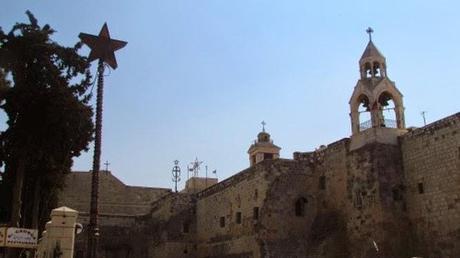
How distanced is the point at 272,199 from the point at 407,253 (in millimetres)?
7334

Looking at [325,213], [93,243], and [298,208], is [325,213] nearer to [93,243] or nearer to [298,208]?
[298,208]

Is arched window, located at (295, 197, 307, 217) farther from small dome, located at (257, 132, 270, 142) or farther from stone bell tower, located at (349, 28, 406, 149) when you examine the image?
small dome, located at (257, 132, 270, 142)

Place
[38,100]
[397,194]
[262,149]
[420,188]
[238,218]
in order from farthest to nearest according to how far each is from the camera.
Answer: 1. [262,149]
2. [238,218]
3. [397,194]
4. [420,188]
5. [38,100]

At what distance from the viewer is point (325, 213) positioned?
1092 inches

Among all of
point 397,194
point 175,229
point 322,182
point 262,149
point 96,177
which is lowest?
point 96,177

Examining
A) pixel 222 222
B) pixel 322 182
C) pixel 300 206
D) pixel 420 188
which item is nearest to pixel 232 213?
pixel 222 222

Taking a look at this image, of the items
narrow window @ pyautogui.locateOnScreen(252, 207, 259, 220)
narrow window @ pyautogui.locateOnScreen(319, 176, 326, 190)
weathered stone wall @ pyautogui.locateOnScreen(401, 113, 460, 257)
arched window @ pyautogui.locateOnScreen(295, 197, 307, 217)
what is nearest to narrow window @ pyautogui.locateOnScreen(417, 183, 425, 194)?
weathered stone wall @ pyautogui.locateOnScreen(401, 113, 460, 257)

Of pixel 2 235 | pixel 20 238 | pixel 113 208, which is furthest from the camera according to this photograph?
pixel 113 208

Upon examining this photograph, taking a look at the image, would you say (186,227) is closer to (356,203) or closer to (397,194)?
(356,203)

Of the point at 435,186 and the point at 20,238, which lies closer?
the point at 20,238

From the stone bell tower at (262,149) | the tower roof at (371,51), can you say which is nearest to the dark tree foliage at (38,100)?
the tower roof at (371,51)

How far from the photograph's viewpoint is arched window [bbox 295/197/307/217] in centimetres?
2848

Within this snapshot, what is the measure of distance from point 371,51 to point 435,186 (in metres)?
7.33

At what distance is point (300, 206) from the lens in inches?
1129
